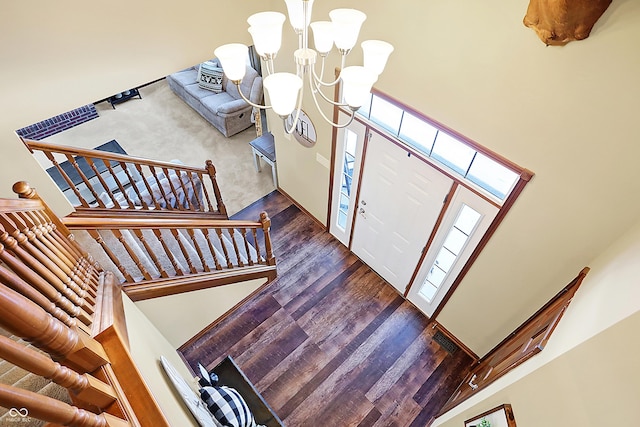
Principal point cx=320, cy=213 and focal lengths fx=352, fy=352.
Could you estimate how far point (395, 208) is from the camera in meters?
3.53

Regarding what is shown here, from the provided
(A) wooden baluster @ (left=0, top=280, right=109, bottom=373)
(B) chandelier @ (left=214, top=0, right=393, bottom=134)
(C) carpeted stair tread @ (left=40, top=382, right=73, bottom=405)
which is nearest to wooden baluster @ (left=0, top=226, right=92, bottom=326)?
(A) wooden baluster @ (left=0, top=280, right=109, bottom=373)

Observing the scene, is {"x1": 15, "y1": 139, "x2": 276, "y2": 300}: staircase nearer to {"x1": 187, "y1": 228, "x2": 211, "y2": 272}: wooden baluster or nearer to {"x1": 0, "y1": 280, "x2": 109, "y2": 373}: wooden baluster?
{"x1": 187, "y1": 228, "x2": 211, "y2": 272}: wooden baluster

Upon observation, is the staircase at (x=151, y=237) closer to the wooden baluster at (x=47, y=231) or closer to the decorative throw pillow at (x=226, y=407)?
the wooden baluster at (x=47, y=231)

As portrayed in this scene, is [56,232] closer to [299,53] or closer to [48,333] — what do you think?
[48,333]

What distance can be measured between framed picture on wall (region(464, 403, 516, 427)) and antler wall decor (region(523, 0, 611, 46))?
1937 millimetres


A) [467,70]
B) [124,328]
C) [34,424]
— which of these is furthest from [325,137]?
[34,424]

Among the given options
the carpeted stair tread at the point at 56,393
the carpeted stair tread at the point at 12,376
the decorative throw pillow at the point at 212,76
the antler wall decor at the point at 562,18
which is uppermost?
the antler wall decor at the point at 562,18

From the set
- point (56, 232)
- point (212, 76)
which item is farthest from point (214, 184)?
point (212, 76)

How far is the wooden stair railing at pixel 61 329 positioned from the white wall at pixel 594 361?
5.64ft

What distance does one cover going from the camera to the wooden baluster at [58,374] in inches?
34.5

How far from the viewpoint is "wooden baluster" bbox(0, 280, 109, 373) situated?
38.8 inches

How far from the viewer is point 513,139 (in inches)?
88.4

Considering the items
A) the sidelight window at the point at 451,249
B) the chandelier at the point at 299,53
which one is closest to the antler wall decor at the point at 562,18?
the chandelier at the point at 299,53

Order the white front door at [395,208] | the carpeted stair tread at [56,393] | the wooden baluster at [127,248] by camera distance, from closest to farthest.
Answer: the carpeted stair tread at [56,393] → the wooden baluster at [127,248] → the white front door at [395,208]
